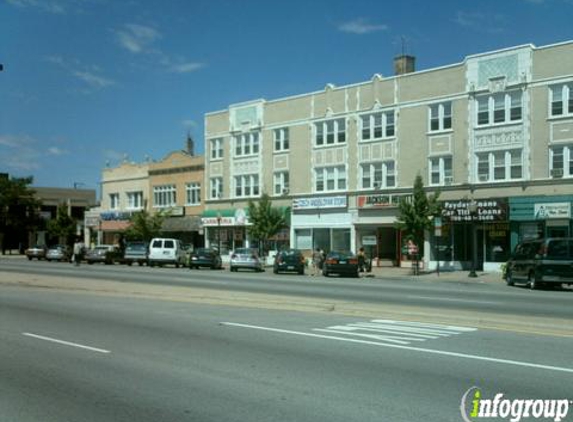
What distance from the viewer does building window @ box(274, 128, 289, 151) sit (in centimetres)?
5050

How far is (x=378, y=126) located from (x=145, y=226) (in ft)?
72.4

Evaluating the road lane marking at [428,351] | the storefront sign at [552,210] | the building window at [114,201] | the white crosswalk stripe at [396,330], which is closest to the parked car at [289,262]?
the storefront sign at [552,210]

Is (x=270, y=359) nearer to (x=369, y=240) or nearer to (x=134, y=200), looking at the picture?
(x=369, y=240)

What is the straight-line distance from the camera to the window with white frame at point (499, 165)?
3809cm

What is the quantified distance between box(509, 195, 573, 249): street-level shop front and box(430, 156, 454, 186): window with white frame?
4.47m

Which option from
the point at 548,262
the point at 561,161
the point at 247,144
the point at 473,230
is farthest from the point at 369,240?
the point at 548,262

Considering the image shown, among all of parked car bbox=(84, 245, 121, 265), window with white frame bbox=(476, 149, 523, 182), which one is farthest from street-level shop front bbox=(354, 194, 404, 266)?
parked car bbox=(84, 245, 121, 265)

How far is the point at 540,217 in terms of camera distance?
1441 inches

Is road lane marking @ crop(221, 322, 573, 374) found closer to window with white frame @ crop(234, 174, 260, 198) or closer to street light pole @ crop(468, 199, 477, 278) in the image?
street light pole @ crop(468, 199, 477, 278)

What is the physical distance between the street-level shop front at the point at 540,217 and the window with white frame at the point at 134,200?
3769cm

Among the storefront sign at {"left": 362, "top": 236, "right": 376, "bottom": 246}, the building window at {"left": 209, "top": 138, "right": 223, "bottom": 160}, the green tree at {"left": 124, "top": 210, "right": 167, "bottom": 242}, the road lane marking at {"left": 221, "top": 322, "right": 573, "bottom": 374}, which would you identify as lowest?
the road lane marking at {"left": 221, "top": 322, "right": 573, "bottom": 374}

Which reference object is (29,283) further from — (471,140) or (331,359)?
(471,140)

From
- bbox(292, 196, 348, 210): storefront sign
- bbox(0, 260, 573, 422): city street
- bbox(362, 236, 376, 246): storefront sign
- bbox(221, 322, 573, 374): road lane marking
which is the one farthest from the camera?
bbox(292, 196, 348, 210): storefront sign

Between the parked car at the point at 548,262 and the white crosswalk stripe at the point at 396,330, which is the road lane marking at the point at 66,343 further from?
the parked car at the point at 548,262
